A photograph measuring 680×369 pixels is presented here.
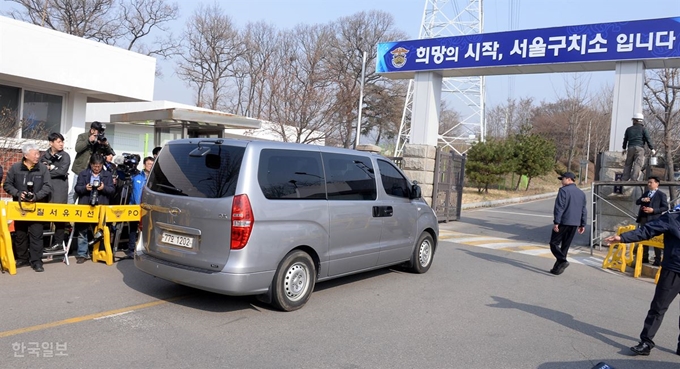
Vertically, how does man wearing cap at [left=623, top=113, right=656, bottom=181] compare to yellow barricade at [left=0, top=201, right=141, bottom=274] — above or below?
above

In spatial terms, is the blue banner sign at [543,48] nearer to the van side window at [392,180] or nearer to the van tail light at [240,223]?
the van side window at [392,180]

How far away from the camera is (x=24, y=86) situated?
12547 mm

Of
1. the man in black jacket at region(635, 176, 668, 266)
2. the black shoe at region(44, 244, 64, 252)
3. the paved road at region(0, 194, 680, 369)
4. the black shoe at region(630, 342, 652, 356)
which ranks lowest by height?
the paved road at region(0, 194, 680, 369)

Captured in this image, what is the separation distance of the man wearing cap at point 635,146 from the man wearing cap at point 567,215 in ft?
14.8

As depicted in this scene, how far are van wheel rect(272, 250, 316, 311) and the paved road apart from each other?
0.49 feet

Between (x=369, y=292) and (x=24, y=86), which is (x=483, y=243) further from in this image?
(x=24, y=86)

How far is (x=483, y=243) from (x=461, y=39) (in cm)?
676

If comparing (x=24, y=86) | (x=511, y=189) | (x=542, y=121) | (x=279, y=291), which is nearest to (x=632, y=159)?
(x=279, y=291)

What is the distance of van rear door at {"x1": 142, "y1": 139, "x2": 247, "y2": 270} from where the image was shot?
213 inches

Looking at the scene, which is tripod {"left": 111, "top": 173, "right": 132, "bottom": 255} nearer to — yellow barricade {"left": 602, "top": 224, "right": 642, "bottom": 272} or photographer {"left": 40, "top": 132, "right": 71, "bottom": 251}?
photographer {"left": 40, "top": 132, "right": 71, "bottom": 251}

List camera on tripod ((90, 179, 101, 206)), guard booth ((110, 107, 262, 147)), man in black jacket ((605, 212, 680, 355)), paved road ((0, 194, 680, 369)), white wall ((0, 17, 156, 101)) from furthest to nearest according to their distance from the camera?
white wall ((0, 17, 156, 101)), guard booth ((110, 107, 262, 147)), camera on tripod ((90, 179, 101, 206)), man in black jacket ((605, 212, 680, 355)), paved road ((0, 194, 680, 369))

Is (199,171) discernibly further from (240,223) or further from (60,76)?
(60,76)

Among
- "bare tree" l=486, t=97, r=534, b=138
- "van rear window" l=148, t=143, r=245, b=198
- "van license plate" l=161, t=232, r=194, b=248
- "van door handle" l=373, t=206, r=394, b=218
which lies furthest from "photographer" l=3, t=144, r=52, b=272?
"bare tree" l=486, t=97, r=534, b=138

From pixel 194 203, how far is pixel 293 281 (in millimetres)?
1411
